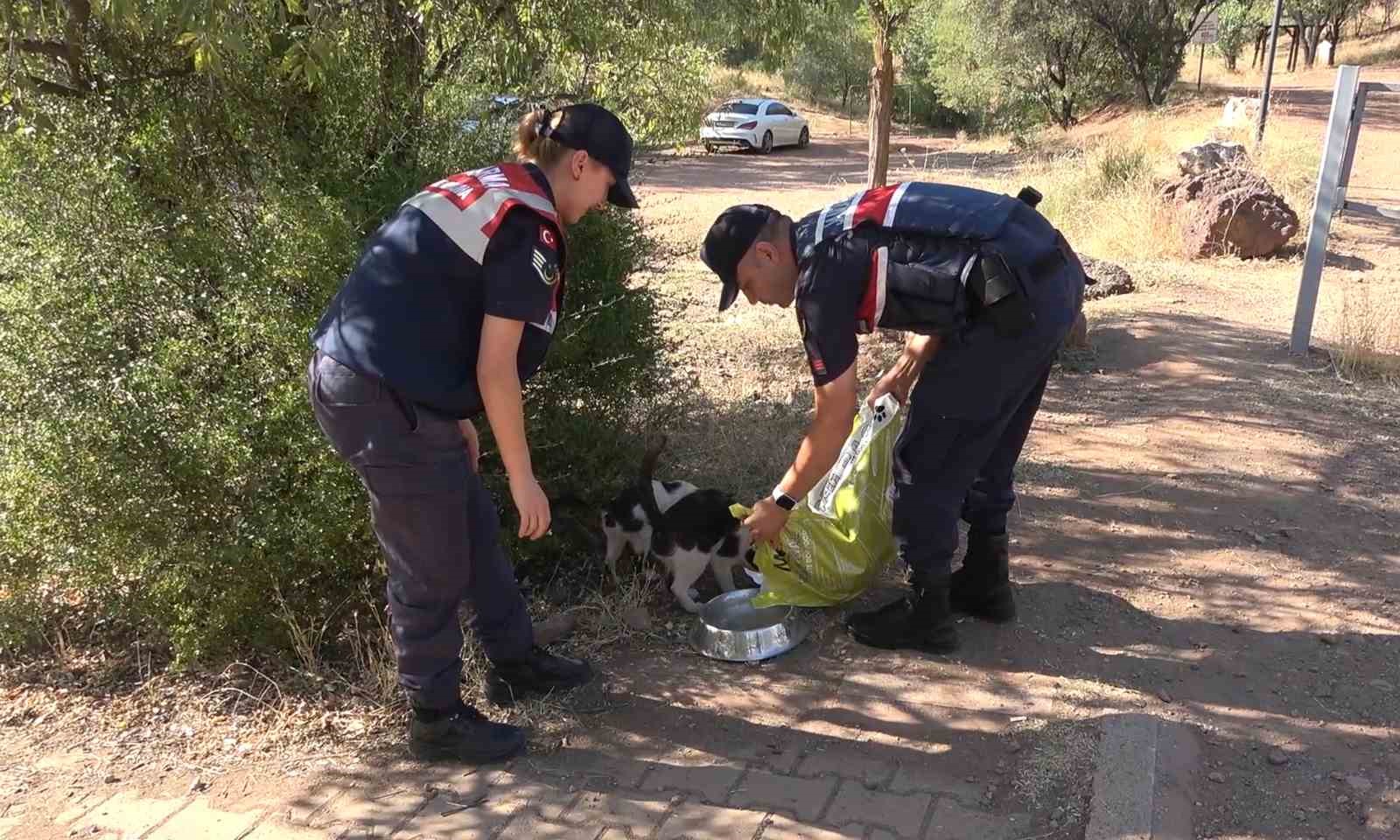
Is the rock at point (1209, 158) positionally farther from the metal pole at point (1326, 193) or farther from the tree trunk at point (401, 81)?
the tree trunk at point (401, 81)

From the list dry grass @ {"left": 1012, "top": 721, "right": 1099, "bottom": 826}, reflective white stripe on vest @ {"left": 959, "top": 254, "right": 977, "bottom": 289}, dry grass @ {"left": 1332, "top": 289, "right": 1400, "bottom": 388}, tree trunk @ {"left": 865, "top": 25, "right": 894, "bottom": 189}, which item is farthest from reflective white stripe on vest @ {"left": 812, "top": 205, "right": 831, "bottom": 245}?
tree trunk @ {"left": 865, "top": 25, "right": 894, "bottom": 189}

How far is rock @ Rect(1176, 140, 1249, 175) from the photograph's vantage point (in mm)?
11586

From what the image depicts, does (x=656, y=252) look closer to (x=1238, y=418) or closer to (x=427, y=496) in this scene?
(x=427, y=496)

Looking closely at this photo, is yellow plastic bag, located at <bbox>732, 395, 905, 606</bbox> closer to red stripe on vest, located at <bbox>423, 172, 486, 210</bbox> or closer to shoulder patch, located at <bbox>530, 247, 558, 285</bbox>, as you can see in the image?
shoulder patch, located at <bbox>530, 247, 558, 285</bbox>

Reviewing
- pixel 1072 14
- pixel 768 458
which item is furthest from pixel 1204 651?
pixel 1072 14

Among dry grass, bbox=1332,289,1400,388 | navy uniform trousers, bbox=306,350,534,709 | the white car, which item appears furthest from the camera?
the white car

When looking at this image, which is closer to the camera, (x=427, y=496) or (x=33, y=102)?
(x=427, y=496)

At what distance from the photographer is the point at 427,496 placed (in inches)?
113

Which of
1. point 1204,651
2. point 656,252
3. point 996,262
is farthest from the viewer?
point 656,252

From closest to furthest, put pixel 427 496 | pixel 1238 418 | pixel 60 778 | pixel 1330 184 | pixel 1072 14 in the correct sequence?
pixel 427 496, pixel 60 778, pixel 1238 418, pixel 1330 184, pixel 1072 14

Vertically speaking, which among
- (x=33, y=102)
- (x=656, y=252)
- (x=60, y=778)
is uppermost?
(x=33, y=102)

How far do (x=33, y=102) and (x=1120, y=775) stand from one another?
168 inches

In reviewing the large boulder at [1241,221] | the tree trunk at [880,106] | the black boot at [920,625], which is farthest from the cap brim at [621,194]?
the large boulder at [1241,221]

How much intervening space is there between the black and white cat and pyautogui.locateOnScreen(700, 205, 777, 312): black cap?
1.32 metres
